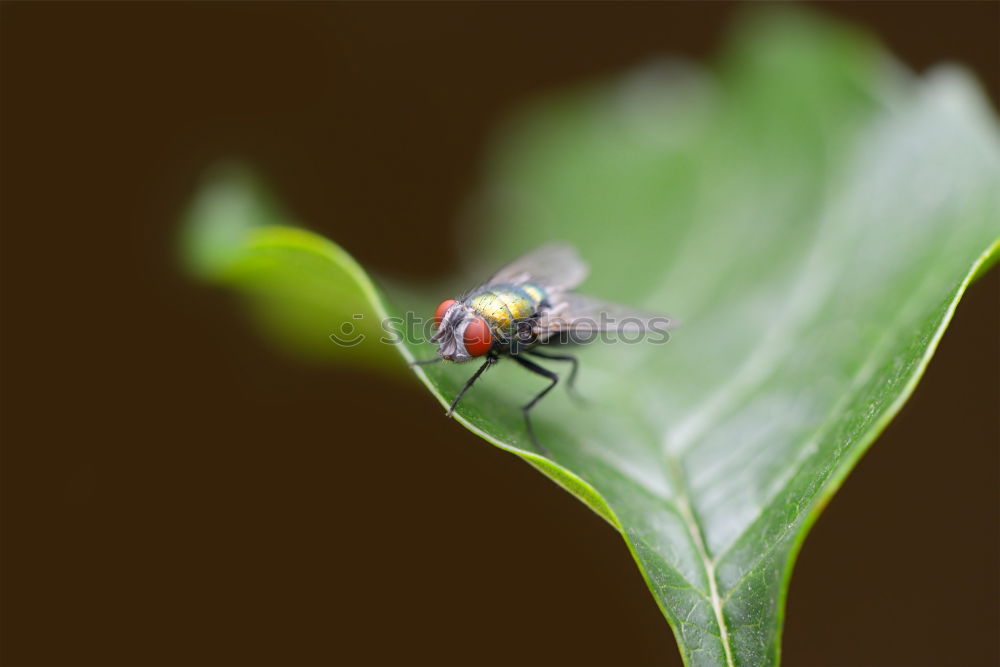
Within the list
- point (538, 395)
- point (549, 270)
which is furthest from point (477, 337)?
point (549, 270)

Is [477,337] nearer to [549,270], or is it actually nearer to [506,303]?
[506,303]

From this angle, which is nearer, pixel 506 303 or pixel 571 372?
pixel 506 303

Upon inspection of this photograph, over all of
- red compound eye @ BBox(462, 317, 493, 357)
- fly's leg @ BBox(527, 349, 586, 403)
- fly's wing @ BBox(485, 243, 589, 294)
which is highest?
fly's wing @ BBox(485, 243, 589, 294)

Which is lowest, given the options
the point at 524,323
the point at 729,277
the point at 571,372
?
the point at 571,372

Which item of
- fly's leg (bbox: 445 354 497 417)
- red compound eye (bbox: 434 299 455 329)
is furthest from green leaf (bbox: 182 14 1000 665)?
red compound eye (bbox: 434 299 455 329)

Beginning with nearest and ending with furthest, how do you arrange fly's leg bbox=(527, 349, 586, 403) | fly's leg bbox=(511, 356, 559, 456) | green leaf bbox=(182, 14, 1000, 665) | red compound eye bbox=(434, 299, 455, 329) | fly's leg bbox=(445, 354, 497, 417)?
1. green leaf bbox=(182, 14, 1000, 665)
2. fly's leg bbox=(445, 354, 497, 417)
3. fly's leg bbox=(511, 356, 559, 456)
4. red compound eye bbox=(434, 299, 455, 329)
5. fly's leg bbox=(527, 349, 586, 403)

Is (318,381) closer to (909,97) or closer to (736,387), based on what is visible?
(736,387)

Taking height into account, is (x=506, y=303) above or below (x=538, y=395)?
above

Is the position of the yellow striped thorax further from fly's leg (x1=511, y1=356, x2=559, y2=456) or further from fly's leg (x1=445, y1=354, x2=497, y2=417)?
fly's leg (x1=511, y1=356, x2=559, y2=456)
